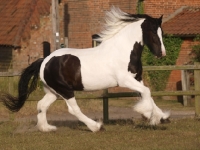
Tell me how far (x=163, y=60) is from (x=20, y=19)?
684cm

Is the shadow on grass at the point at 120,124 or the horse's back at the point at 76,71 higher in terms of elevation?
the horse's back at the point at 76,71

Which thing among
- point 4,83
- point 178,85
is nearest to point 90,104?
point 4,83

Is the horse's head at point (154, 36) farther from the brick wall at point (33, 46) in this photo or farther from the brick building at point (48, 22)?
the brick wall at point (33, 46)

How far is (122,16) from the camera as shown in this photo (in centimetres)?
1186

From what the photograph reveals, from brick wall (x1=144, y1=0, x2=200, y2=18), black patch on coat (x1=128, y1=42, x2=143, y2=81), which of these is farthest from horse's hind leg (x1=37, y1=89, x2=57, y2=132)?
brick wall (x1=144, y1=0, x2=200, y2=18)

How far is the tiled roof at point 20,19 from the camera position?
86.7 ft

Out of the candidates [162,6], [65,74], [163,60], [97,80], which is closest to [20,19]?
[162,6]

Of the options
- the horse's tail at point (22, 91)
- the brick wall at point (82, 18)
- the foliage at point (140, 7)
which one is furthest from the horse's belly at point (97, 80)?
the brick wall at point (82, 18)

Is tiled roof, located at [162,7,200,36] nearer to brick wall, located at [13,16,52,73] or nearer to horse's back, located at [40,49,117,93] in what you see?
brick wall, located at [13,16,52,73]

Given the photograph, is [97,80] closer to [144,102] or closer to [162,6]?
[144,102]

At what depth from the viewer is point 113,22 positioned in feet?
38.9

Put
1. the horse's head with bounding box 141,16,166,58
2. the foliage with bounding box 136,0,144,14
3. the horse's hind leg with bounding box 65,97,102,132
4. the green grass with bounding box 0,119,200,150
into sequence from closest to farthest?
the green grass with bounding box 0,119,200,150, the horse's head with bounding box 141,16,166,58, the horse's hind leg with bounding box 65,97,102,132, the foliage with bounding box 136,0,144,14

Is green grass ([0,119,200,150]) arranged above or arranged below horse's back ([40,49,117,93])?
below

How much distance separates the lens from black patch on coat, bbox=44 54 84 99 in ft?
38.4
